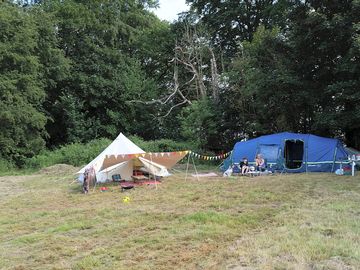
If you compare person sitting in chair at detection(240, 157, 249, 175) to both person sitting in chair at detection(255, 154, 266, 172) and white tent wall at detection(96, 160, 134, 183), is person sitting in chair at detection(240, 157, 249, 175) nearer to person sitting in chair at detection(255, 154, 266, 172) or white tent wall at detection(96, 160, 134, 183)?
person sitting in chair at detection(255, 154, 266, 172)

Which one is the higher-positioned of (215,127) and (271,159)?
(215,127)

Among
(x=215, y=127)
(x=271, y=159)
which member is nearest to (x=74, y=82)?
(x=215, y=127)

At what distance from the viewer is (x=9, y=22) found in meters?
20.5

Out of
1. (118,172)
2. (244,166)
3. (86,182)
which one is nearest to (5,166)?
(118,172)

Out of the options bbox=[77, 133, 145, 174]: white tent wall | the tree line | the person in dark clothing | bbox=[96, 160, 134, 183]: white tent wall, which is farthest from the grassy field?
the tree line

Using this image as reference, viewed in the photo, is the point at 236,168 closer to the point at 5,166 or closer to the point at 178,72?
the point at 5,166

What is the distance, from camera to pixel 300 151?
15.8 meters

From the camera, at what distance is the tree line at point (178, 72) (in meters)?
15.3

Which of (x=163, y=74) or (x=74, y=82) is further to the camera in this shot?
(x=163, y=74)

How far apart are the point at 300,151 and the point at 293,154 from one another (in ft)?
1.08

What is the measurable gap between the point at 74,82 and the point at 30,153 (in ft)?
18.9

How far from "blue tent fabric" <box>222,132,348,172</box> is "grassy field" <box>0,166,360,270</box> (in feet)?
11.3

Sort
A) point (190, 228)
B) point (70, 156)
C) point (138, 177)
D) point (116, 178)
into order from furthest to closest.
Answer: point (70, 156)
point (116, 178)
point (138, 177)
point (190, 228)

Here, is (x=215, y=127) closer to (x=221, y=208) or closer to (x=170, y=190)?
(x=170, y=190)
